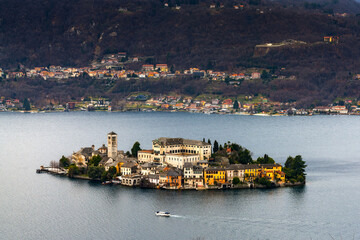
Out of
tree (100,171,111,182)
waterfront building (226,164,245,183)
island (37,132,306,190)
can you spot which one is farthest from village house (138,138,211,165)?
waterfront building (226,164,245,183)

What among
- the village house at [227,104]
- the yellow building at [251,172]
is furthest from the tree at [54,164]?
the village house at [227,104]

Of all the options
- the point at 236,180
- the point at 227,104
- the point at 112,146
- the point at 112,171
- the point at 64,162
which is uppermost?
the point at 227,104

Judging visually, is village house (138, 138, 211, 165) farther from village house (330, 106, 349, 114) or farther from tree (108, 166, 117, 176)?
village house (330, 106, 349, 114)

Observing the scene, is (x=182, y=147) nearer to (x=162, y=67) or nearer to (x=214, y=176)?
(x=214, y=176)

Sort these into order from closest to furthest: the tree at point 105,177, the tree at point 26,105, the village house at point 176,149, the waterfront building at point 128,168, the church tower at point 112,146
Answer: the waterfront building at point 128,168, the tree at point 105,177, the village house at point 176,149, the church tower at point 112,146, the tree at point 26,105

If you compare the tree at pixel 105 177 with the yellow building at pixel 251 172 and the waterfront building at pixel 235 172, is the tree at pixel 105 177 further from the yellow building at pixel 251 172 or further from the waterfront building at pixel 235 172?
the yellow building at pixel 251 172

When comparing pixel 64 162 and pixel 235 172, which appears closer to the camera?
pixel 235 172

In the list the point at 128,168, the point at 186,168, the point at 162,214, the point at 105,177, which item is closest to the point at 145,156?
the point at 128,168
